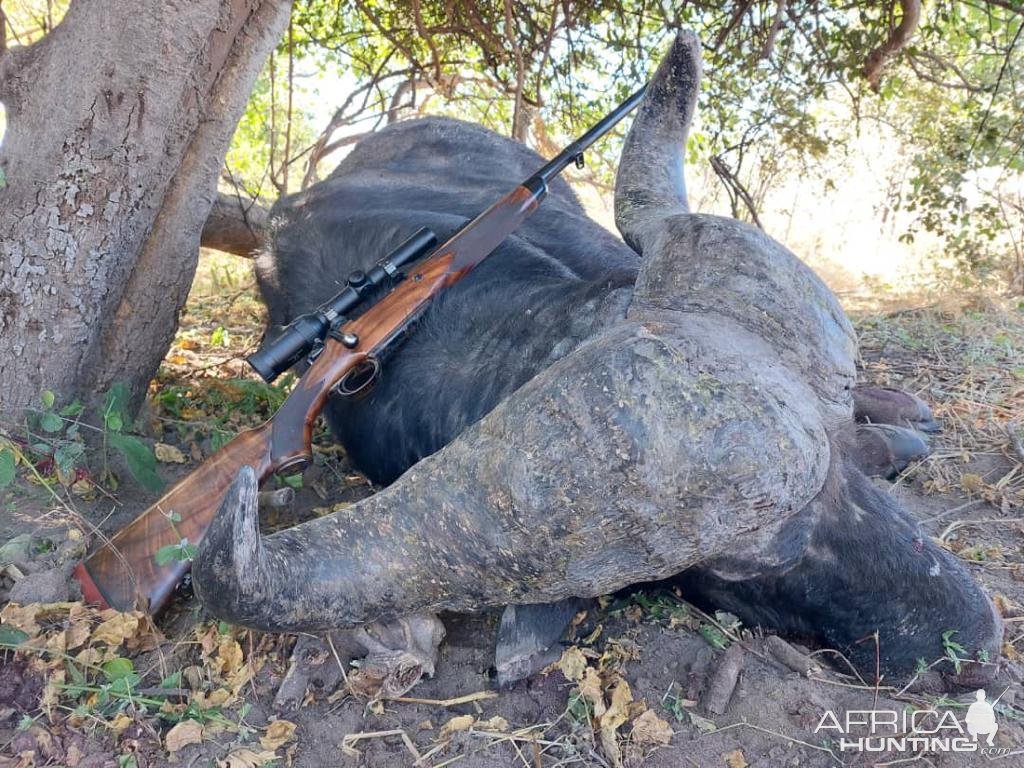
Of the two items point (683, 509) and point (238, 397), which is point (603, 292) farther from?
point (238, 397)

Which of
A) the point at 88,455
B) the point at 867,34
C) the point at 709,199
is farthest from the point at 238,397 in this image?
the point at 709,199

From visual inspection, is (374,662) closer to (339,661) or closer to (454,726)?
(339,661)

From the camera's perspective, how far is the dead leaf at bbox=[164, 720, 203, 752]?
200 cm

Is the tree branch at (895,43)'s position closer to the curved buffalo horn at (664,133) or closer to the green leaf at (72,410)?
the curved buffalo horn at (664,133)

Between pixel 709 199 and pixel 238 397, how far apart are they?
7202 millimetres

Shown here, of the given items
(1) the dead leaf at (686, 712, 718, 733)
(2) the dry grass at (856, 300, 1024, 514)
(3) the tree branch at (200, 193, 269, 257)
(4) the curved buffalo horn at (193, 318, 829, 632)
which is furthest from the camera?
(3) the tree branch at (200, 193, 269, 257)

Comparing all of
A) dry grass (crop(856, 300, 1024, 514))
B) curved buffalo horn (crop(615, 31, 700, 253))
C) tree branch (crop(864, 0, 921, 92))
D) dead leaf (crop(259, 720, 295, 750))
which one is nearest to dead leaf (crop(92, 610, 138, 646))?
dead leaf (crop(259, 720, 295, 750))

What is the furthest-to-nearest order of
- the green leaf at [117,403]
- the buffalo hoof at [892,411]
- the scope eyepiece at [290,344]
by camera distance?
the buffalo hoof at [892,411]
the green leaf at [117,403]
the scope eyepiece at [290,344]

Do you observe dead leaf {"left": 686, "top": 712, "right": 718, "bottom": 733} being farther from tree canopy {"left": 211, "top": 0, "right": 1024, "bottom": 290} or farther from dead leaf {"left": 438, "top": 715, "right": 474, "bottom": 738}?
tree canopy {"left": 211, "top": 0, "right": 1024, "bottom": 290}

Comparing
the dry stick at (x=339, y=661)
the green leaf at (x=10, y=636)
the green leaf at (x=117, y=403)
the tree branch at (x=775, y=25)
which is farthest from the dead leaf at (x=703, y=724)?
the tree branch at (x=775, y=25)

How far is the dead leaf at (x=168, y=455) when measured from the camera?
3318 millimetres

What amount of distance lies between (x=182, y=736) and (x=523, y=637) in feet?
2.85

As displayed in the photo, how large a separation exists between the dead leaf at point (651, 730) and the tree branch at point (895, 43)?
4.18 meters

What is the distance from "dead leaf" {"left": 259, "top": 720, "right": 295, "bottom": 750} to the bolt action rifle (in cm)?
55
